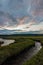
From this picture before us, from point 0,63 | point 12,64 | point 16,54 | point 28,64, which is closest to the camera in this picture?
point 28,64

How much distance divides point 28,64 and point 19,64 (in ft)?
13.4

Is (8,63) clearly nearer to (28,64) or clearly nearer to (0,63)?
(0,63)

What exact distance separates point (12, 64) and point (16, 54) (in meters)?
4.90

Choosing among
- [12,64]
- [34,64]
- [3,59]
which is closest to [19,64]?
[12,64]

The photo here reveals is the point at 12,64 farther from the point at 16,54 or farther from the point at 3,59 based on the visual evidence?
the point at 16,54

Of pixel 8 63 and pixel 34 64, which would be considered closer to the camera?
pixel 34 64

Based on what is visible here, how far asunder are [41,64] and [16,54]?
29.0ft

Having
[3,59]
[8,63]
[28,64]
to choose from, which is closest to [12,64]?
[8,63]

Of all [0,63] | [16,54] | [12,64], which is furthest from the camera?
[16,54]

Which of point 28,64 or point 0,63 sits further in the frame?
point 0,63

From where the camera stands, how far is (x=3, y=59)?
19.3 metres

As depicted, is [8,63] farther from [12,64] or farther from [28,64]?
[28,64]

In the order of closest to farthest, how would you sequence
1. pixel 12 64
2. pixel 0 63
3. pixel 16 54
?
pixel 0 63
pixel 12 64
pixel 16 54

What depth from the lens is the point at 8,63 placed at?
20922mm
